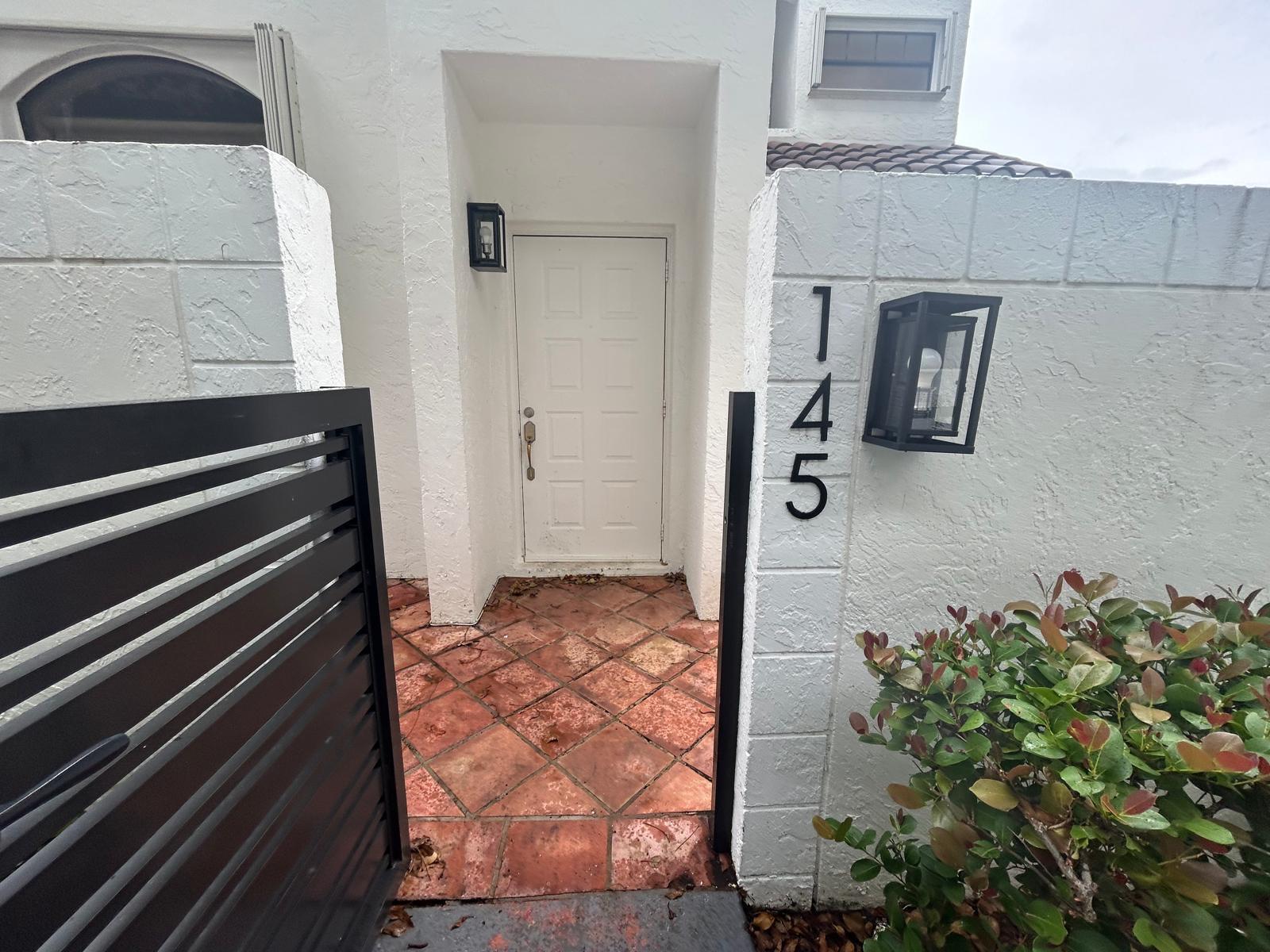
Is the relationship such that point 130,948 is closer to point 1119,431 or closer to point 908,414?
point 908,414

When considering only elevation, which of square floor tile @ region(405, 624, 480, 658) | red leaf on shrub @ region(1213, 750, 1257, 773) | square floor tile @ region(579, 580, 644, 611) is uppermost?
red leaf on shrub @ region(1213, 750, 1257, 773)

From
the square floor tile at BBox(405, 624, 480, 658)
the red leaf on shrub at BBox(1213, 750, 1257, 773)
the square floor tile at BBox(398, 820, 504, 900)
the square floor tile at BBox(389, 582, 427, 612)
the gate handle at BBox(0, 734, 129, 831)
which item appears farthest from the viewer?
the square floor tile at BBox(389, 582, 427, 612)

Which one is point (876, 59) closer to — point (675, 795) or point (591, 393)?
point (591, 393)

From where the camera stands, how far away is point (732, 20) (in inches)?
84.7

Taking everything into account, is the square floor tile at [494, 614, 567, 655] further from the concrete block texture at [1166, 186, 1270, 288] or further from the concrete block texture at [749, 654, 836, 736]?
the concrete block texture at [1166, 186, 1270, 288]

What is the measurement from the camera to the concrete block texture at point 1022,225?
0.98 metres

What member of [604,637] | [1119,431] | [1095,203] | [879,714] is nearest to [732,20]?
[1095,203]

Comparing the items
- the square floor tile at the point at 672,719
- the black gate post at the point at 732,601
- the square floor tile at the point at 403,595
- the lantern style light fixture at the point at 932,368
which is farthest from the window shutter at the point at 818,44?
the square floor tile at the point at 403,595

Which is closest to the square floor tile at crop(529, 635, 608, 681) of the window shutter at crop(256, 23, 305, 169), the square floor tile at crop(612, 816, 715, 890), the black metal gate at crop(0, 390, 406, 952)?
the square floor tile at crop(612, 816, 715, 890)

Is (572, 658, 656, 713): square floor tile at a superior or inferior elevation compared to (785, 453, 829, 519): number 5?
inferior

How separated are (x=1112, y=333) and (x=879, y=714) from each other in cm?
93

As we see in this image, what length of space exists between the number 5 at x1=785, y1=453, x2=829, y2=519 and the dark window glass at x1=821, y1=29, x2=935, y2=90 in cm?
391

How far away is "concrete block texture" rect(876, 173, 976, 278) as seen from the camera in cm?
98

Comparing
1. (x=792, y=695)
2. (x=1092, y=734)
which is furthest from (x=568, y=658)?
(x=1092, y=734)
